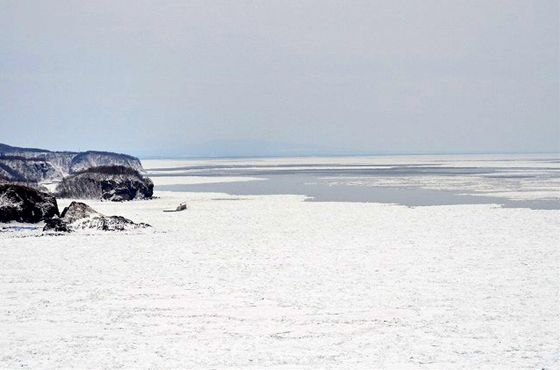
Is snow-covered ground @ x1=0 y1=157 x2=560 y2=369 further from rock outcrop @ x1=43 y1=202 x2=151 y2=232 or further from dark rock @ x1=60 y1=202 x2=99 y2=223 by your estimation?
dark rock @ x1=60 y1=202 x2=99 y2=223

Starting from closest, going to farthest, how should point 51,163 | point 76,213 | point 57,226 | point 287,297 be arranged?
point 287,297 < point 57,226 < point 76,213 < point 51,163

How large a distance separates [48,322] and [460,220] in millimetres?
13803

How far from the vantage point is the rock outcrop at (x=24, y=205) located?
2070cm

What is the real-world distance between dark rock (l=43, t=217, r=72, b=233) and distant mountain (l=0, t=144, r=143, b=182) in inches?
887

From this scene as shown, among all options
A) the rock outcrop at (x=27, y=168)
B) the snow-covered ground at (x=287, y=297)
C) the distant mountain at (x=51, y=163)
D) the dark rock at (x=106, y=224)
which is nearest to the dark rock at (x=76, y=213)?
the dark rock at (x=106, y=224)

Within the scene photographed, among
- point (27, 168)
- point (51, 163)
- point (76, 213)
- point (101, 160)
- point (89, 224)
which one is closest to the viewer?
point (89, 224)

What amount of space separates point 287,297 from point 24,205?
46.0 ft

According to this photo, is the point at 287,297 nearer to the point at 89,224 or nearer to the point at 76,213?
the point at 89,224

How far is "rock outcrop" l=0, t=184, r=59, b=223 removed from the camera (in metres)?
20.7

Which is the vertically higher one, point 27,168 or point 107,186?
point 27,168

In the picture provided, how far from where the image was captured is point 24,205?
21016mm

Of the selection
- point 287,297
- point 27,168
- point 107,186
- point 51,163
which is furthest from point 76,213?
point 51,163

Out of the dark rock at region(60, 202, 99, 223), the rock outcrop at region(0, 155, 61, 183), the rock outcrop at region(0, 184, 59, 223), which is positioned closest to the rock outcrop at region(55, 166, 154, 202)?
the rock outcrop at region(0, 184, 59, 223)

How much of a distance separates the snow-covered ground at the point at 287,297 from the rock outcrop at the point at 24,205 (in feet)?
8.38
